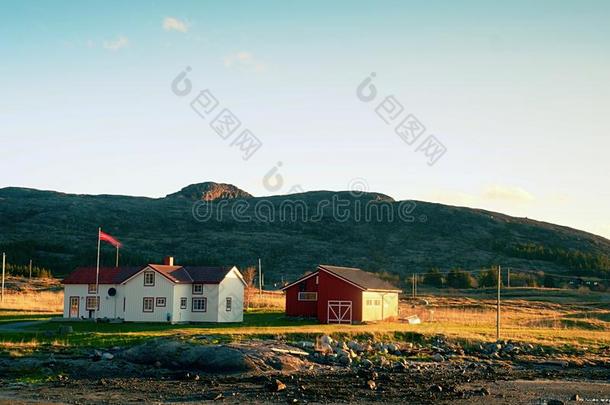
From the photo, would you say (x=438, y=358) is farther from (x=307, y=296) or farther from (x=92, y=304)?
(x=92, y=304)

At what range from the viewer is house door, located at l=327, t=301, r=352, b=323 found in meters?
55.0

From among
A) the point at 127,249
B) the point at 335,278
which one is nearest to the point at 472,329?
the point at 335,278

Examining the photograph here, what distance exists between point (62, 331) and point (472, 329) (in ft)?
87.2

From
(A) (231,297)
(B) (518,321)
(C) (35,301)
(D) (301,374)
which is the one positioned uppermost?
(A) (231,297)

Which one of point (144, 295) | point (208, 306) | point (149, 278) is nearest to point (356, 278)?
point (208, 306)

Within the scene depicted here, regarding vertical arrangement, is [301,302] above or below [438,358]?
above

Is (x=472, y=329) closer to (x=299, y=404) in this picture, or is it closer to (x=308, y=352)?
(x=308, y=352)

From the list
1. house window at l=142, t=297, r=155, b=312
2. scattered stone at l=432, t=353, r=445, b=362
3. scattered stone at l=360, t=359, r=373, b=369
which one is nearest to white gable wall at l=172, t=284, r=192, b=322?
house window at l=142, t=297, r=155, b=312

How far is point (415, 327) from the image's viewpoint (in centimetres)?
5084

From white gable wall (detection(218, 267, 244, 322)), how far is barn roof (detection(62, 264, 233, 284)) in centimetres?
56

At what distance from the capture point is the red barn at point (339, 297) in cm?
5519

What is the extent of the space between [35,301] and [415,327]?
121 ft

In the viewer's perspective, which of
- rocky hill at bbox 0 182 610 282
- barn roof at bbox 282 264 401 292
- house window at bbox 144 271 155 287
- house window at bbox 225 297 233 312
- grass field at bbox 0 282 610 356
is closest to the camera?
grass field at bbox 0 282 610 356

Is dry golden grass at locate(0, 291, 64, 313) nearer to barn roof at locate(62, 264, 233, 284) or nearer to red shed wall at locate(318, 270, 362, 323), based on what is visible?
barn roof at locate(62, 264, 233, 284)
